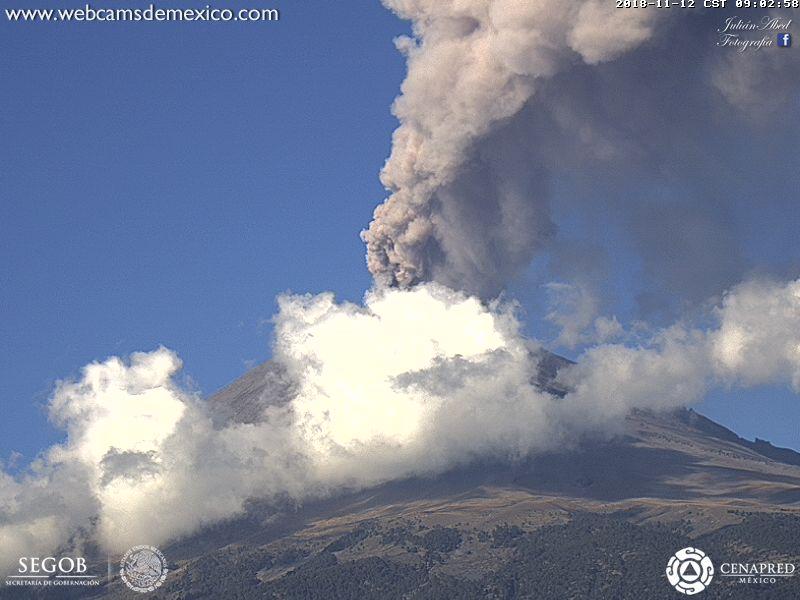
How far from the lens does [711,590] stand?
19988 centimetres

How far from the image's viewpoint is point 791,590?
19825cm

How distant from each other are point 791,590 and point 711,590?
10784 mm
